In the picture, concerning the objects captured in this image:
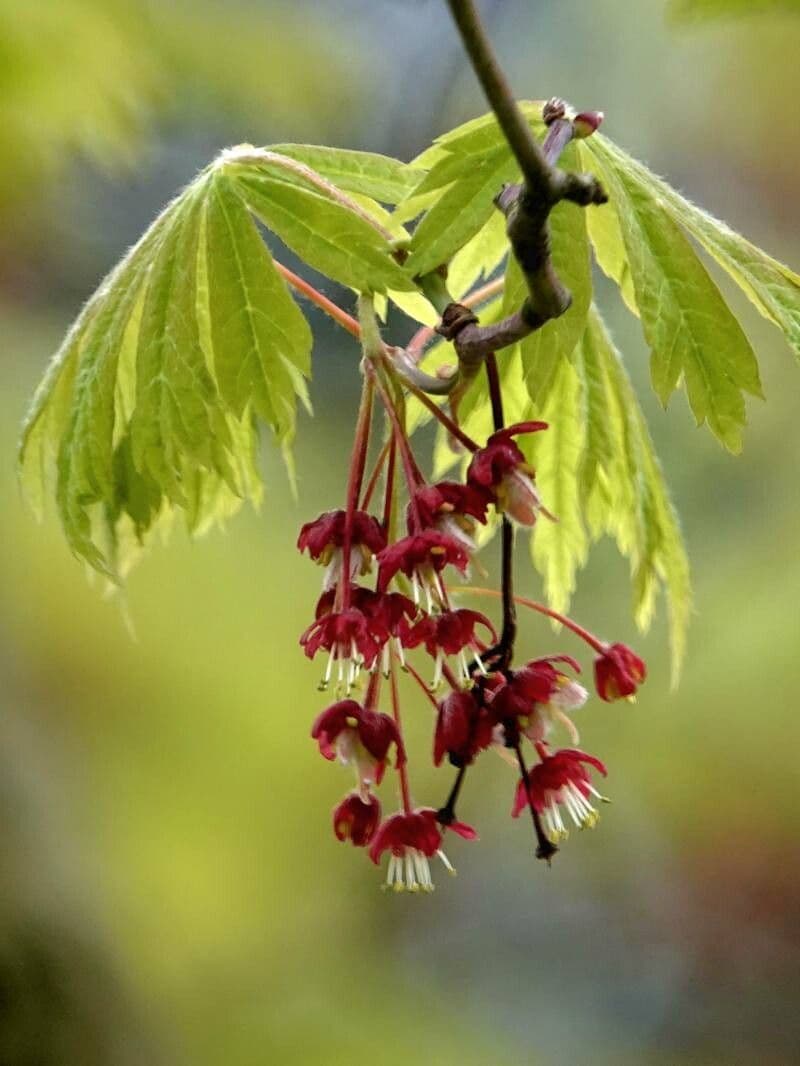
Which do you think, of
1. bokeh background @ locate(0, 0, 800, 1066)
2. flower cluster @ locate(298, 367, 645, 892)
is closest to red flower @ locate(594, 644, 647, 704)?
flower cluster @ locate(298, 367, 645, 892)

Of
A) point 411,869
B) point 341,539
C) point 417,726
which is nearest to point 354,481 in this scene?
point 341,539

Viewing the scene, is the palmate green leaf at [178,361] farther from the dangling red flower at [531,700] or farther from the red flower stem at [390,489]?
the dangling red flower at [531,700]

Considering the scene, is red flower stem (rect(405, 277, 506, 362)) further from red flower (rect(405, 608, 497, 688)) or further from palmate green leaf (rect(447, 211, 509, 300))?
red flower (rect(405, 608, 497, 688))

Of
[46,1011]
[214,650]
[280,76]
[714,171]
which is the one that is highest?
[714,171]

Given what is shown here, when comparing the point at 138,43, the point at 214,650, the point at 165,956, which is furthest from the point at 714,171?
the point at 165,956

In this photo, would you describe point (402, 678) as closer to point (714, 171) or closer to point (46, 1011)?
point (46, 1011)

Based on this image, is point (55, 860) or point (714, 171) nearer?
point (55, 860)

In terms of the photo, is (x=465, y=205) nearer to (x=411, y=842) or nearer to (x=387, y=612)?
(x=387, y=612)
